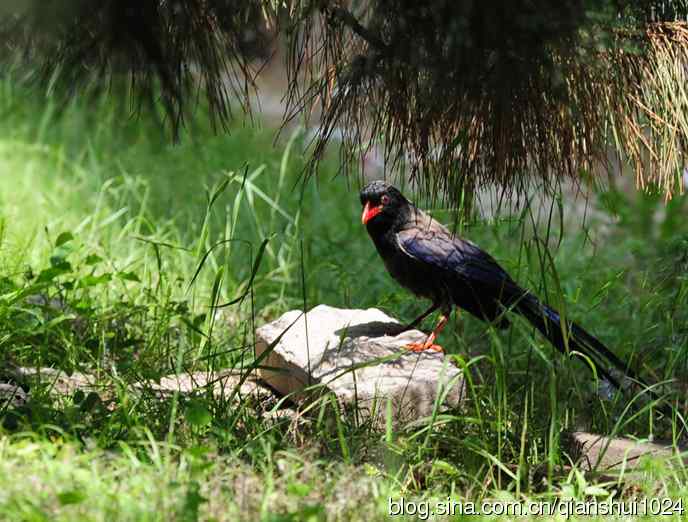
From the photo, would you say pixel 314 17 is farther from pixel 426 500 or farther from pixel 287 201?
pixel 287 201

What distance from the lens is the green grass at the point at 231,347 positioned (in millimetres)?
2318

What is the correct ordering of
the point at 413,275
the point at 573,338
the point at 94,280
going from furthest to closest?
1. the point at 413,275
2. the point at 94,280
3. the point at 573,338

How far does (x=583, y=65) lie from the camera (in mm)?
2455

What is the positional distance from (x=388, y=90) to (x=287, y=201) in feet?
10.9

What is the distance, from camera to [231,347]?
3973 mm

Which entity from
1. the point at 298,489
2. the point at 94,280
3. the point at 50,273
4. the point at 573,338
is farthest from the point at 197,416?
the point at 573,338

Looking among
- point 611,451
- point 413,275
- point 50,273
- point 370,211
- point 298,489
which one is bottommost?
point 611,451

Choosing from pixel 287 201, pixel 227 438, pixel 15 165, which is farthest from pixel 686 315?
pixel 15 165

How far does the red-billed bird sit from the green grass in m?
0.11

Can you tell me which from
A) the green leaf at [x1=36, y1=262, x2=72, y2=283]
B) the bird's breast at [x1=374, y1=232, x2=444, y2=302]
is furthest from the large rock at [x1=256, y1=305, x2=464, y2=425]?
the green leaf at [x1=36, y1=262, x2=72, y2=283]

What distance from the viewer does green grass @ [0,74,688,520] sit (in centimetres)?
232

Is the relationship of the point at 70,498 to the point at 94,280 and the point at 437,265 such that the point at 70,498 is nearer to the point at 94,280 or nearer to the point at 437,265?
the point at 94,280

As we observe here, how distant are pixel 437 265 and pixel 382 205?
0.33 meters

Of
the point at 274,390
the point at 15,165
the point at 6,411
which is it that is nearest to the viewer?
the point at 6,411
